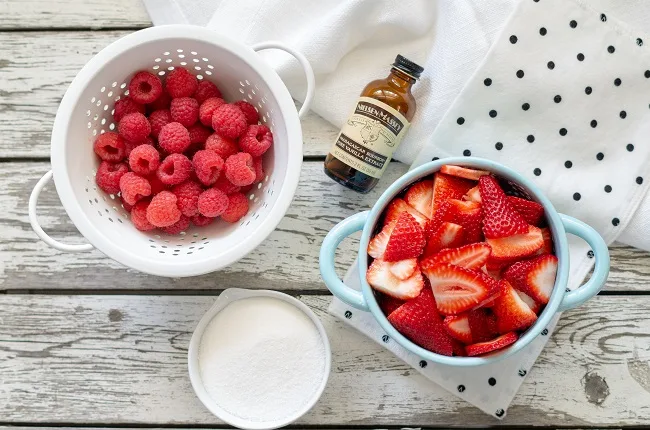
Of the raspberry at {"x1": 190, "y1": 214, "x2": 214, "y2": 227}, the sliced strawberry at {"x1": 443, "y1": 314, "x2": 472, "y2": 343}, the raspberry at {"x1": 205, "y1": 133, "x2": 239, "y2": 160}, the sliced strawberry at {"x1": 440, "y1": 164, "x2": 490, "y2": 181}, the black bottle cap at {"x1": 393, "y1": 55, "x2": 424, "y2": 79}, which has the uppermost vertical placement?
the black bottle cap at {"x1": 393, "y1": 55, "x2": 424, "y2": 79}

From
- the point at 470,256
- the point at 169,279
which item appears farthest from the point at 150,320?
the point at 470,256

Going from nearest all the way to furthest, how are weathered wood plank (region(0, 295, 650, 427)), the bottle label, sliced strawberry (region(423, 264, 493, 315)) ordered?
1. sliced strawberry (region(423, 264, 493, 315))
2. the bottle label
3. weathered wood plank (region(0, 295, 650, 427))

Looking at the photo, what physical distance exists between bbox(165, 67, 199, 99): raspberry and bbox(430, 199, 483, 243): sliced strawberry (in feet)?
1.18

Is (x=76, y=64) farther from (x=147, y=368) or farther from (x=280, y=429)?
(x=280, y=429)

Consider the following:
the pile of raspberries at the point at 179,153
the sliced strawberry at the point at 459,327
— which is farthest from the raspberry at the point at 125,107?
the sliced strawberry at the point at 459,327

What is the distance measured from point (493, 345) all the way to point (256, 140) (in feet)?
1.27

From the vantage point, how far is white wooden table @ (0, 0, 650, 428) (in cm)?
98

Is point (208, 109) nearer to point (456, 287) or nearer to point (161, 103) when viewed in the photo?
point (161, 103)

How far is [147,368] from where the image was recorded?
987mm

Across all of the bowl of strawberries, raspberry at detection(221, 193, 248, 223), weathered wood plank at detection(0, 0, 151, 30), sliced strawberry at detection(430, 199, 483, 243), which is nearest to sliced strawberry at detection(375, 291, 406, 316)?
the bowl of strawberries

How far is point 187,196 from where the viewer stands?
0.84 m

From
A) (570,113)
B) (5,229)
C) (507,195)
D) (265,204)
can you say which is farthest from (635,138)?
(5,229)

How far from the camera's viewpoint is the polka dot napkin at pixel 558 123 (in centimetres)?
93

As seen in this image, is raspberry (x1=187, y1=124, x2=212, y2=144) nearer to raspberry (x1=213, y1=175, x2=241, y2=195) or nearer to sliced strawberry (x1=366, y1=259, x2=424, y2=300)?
raspberry (x1=213, y1=175, x2=241, y2=195)
